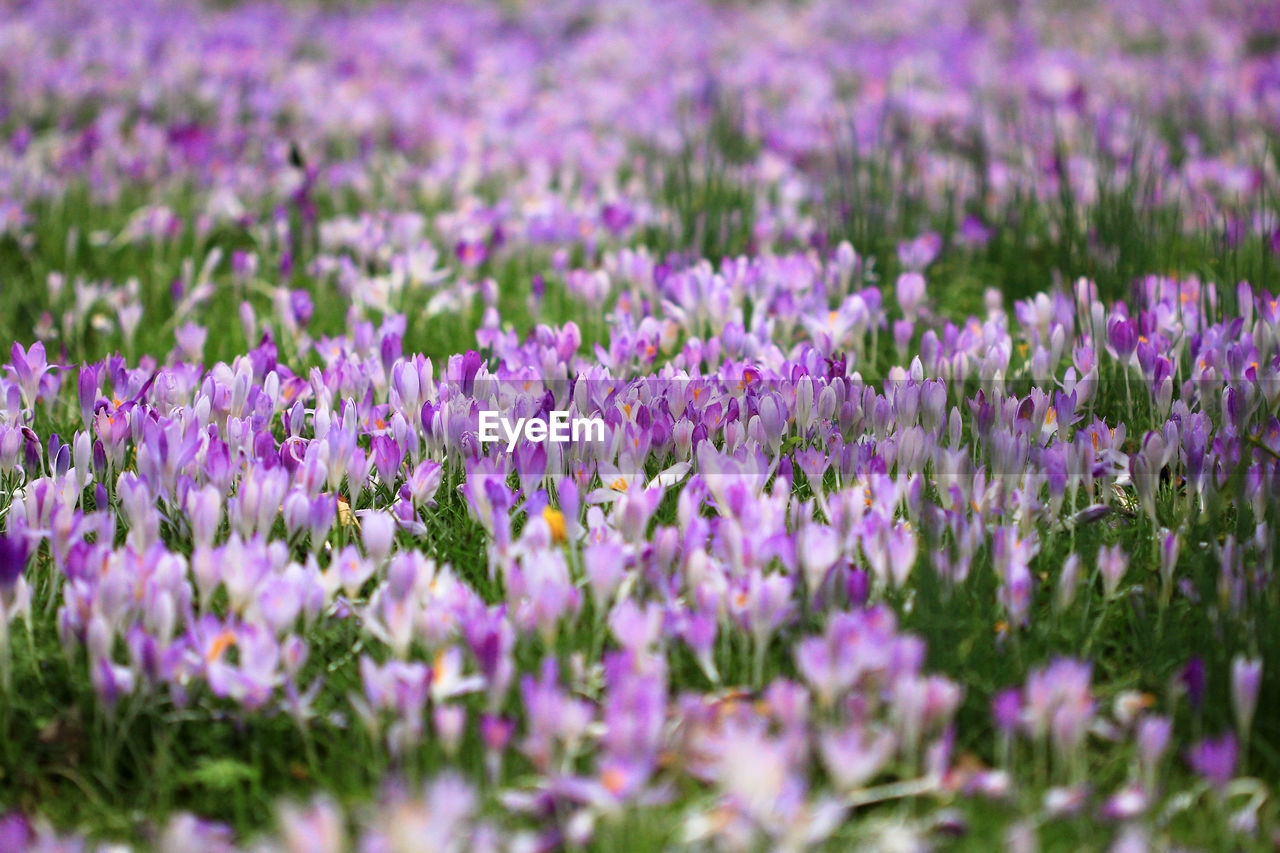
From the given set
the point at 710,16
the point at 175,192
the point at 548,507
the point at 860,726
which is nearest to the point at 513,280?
the point at 175,192

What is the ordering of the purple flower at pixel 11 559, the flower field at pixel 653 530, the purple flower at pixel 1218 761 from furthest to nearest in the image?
the purple flower at pixel 11 559
the flower field at pixel 653 530
the purple flower at pixel 1218 761

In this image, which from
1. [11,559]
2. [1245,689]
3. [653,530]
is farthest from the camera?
[653,530]

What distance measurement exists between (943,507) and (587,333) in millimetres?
1814

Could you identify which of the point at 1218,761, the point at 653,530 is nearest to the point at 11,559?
the point at 653,530

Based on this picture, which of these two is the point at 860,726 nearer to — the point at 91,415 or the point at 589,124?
the point at 91,415

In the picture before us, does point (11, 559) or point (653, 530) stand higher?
point (11, 559)

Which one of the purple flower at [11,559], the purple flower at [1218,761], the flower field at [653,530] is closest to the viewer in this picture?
the purple flower at [1218,761]

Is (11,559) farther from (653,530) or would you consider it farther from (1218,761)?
(1218,761)

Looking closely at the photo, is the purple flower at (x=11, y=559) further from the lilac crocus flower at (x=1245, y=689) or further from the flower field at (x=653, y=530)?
the lilac crocus flower at (x=1245, y=689)

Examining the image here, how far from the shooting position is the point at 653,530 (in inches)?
102

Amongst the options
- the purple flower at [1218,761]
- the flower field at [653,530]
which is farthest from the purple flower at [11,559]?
the purple flower at [1218,761]

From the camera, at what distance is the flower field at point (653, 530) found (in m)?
1.81

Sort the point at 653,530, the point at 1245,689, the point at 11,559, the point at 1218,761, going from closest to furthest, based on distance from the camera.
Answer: the point at 1218,761 < the point at 1245,689 < the point at 11,559 < the point at 653,530

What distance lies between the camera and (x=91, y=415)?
9.72 feet
